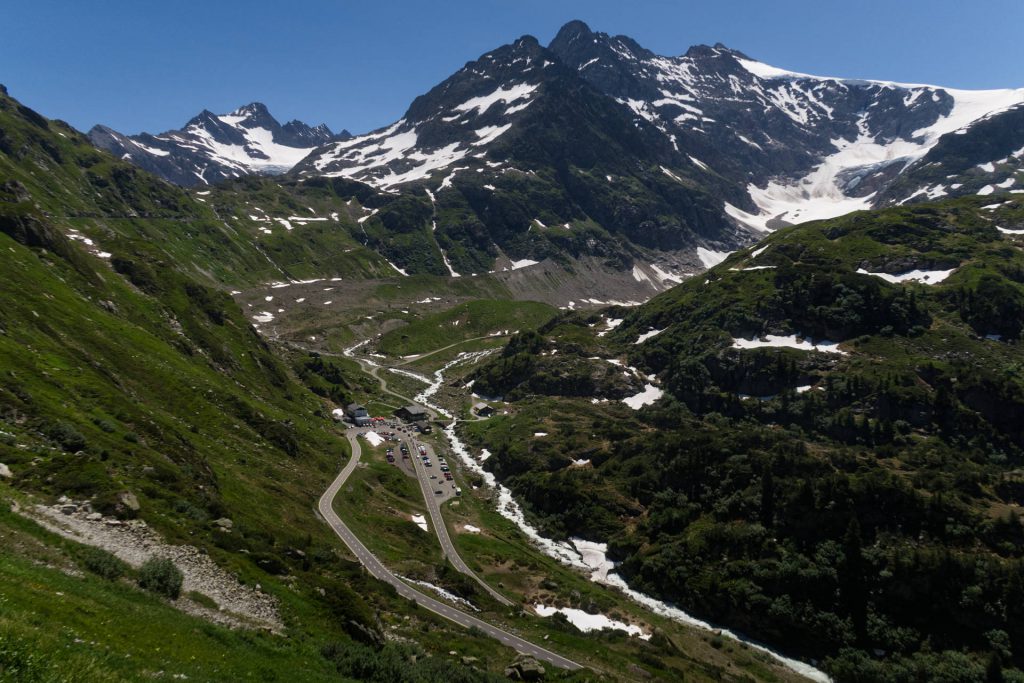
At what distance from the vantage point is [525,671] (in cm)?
3878

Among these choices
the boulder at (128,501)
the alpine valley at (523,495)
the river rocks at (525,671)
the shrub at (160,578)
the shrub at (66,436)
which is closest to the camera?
the shrub at (160,578)

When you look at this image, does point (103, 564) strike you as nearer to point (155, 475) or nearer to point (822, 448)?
point (155, 475)

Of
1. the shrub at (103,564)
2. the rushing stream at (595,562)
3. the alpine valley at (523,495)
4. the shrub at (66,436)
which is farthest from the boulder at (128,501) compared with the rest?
the rushing stream at (595,562)

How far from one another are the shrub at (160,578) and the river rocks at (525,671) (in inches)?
888

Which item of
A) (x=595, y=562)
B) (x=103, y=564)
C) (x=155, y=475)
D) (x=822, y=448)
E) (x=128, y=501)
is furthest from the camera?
(x=822, y=448)

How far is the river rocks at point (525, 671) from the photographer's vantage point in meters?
38.4

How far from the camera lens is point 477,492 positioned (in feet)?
336

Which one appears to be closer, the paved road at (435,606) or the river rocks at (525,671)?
the river rocks at (525,671)

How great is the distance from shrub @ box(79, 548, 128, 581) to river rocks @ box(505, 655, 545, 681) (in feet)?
82.8

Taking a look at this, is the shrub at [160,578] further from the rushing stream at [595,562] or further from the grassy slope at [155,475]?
the rushing stream at [595,562]

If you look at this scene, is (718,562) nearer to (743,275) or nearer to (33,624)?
(33,624)

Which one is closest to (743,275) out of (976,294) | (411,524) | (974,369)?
(976,294)

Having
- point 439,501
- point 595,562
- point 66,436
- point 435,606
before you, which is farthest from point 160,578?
point 595,562

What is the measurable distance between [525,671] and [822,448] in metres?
85.8
